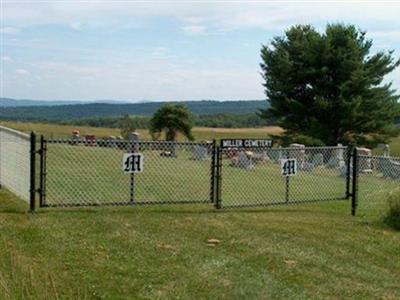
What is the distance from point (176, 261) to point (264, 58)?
39157 millimetres

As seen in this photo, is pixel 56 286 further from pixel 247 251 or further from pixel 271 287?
pixel 247 251

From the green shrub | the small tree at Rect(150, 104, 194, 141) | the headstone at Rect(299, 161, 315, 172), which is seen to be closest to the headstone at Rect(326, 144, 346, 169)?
the headstone at Rect(299, 161, 315, 172)

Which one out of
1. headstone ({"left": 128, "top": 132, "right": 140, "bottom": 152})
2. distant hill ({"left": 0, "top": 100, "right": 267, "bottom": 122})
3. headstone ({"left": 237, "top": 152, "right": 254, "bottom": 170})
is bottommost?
headstone ({"left": 237, "top": 152, "right": 254, "bottom": 170})

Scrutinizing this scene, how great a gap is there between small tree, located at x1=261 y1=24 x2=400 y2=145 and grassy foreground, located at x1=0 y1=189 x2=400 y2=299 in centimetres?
3008

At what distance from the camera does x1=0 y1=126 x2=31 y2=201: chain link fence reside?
11.6m

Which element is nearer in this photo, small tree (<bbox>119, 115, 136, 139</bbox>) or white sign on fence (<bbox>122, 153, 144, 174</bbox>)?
white sign on fence (<bbox>122, 153, 144, 174</bbox>)

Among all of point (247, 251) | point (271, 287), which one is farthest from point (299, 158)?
point (271, 287)

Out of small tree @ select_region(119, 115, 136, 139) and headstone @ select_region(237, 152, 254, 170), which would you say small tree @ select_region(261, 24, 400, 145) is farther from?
headstone @ select_region(237, 152, 254, 170)

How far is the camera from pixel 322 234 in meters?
10.2

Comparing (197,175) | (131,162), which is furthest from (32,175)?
(197,175)

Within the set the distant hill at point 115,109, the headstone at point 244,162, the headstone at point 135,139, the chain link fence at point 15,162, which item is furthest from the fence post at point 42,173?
the distant hill at point 115,109

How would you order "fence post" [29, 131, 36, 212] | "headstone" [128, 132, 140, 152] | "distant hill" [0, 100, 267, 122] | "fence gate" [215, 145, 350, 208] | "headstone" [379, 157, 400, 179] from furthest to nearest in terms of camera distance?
"distant hill" [0, 100, 267, 122] < "headstone" [379, 157, 400, 179] < "fence gate" [215, 145, 350, 208] < "headstone" [128, 132, 140, 152] < "fence post" [29, 131, 36, 212]

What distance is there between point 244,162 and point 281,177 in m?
2.40

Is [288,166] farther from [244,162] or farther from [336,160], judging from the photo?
[244,162]
